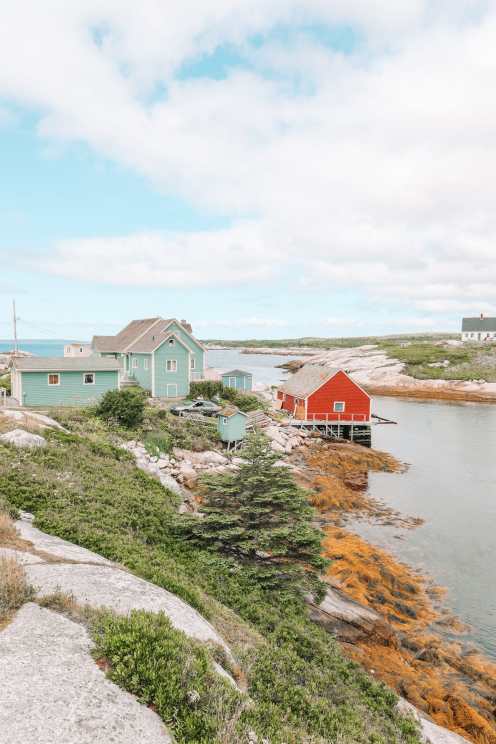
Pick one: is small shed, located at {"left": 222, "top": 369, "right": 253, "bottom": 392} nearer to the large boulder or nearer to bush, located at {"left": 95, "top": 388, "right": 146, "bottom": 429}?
bush, located at {"left": 95, "top": 388, "right": 146, "bottom": 429}

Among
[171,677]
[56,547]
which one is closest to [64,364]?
[56,547]

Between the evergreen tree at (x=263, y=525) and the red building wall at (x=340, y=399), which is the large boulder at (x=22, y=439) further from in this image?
the red building wall at (x=340, y=399)

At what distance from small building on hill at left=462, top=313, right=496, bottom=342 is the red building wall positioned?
114 m

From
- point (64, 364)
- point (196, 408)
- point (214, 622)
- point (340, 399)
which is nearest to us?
point (214, 622)

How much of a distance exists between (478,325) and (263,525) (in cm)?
15232

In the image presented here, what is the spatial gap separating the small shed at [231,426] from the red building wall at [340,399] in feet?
41.9

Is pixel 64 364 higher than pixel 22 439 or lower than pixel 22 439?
higher

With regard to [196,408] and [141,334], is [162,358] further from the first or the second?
Answer: [196,408]

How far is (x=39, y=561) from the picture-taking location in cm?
862

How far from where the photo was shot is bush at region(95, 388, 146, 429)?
97.1 ft

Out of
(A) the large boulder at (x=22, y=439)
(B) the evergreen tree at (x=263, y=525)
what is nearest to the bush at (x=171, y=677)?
(B) the evergreen tree at (x=263, y=525)

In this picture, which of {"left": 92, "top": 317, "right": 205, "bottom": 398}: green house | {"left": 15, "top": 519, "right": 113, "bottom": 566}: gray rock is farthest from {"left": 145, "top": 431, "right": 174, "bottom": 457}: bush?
{"left": 15, "top": 519, "right": 113, "bottom": 566}: gray rock

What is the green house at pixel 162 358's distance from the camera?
45.8 m

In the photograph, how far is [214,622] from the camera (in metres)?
8.91
